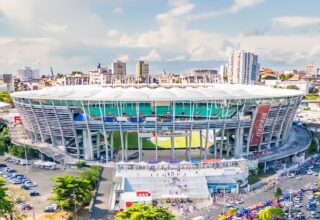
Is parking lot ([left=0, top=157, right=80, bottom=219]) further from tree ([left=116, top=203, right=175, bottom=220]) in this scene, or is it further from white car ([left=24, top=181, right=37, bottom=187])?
tree ([left=116, top=203, right=175, bottom=220])

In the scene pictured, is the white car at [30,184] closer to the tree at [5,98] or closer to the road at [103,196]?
Answer: the road at [103,196]

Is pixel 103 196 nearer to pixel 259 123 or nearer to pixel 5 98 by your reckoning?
pixel 259 123

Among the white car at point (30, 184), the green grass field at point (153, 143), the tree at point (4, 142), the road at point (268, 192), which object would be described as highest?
the tree at point (4, 142)

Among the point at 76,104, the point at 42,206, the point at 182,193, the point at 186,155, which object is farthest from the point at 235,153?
the point at 42,206

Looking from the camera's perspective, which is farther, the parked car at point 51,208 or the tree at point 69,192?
the parked car at point 51,208

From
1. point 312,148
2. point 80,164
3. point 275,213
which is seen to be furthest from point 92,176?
point 312,148

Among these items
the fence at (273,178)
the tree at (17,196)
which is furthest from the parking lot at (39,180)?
the fence at (273,178)
